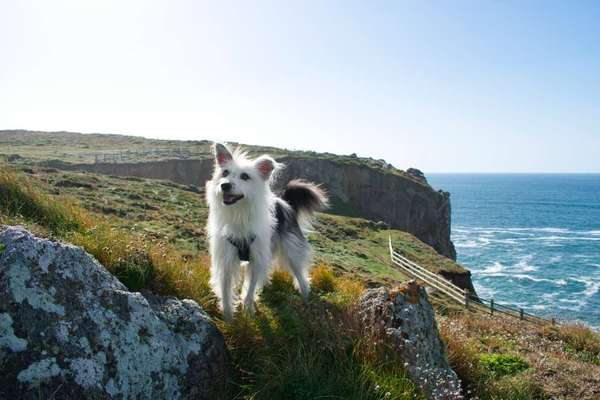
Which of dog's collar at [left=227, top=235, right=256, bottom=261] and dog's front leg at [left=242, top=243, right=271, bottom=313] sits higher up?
dog's collar at [left=227, top=235, right=256, bottom=261]

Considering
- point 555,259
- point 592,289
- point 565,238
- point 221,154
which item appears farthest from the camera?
point 565,238

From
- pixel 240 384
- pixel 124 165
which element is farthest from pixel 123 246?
pixel 124 165

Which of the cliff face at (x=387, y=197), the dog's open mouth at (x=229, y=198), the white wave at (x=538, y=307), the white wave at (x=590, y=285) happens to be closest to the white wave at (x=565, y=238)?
the cliff face at (x=387, y=197)

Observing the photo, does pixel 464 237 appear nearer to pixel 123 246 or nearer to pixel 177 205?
pixel 177 205

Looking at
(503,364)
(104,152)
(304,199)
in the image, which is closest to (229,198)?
(304,199)

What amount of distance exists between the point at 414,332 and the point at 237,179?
2879 millimetres

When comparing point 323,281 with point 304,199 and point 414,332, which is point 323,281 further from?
point 414,332

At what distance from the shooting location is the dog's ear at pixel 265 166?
247 inches

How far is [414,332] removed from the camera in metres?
5.73

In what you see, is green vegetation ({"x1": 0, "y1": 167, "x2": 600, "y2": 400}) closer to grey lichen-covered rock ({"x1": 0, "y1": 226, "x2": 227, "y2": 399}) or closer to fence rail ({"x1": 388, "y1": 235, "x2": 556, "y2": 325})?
grey lichen-covered rock ({"x1": 0, "y1": 226, "x2": 227, "y2": 399})

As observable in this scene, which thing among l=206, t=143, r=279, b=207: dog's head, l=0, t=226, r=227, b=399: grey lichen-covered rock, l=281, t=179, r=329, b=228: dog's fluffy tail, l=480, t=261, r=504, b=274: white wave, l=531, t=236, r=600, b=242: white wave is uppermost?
l=206, t=143, r=279, b=207: dog's head

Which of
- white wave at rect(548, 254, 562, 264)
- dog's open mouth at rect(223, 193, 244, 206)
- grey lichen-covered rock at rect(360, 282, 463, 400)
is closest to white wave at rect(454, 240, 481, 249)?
white wave at rect(548, 254, 562, 264)

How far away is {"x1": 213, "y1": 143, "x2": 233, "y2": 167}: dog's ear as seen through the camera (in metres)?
6.30

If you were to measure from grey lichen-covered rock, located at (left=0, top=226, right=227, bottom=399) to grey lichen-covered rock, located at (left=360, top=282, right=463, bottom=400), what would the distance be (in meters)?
1.98
